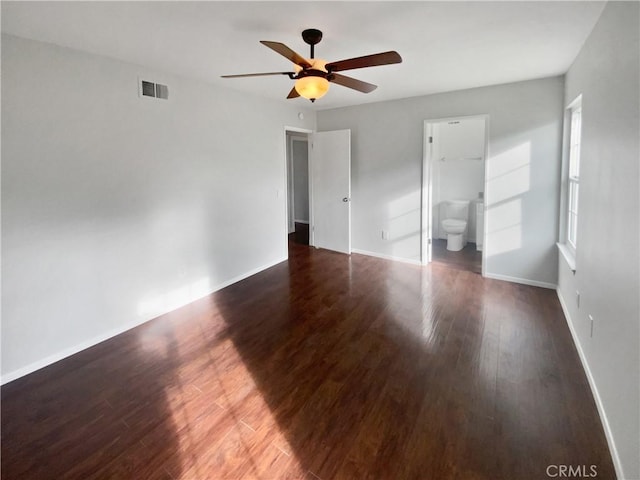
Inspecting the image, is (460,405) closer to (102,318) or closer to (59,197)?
(102,318)

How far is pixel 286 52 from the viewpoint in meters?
2.00

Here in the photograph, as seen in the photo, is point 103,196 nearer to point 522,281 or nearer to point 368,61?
point 368,61

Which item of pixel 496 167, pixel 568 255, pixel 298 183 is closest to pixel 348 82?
pixel 496 167

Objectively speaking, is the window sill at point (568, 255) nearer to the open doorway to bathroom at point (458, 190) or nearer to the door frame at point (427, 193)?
the door frame at point (427, 193)

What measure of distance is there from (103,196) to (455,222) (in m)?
4.87

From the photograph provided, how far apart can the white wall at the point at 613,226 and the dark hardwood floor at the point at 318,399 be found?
255 millimetres

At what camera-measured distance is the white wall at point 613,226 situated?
1458 millimetres

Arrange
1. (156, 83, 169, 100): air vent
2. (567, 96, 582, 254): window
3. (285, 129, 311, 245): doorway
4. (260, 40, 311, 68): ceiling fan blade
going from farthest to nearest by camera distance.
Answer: (285, 129, 311, 245): doorway, (567, 96, 582, 254): window, (156, 83, 169, 100): air vent, (260, 40, 311, 68): ceiling fan blade

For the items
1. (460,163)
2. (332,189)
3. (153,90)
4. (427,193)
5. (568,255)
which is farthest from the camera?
(460,163)

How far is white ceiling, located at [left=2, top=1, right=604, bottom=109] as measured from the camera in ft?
6.63

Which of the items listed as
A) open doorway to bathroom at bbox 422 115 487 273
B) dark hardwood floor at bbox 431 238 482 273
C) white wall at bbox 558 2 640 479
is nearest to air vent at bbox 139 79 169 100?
white wall at bbox 558 2 640 479

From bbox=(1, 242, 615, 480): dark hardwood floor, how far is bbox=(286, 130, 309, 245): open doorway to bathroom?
4.15 meters

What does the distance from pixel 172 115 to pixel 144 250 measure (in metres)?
1.37

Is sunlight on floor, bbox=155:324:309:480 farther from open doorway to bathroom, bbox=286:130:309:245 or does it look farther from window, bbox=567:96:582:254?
open doorway to bathroom, bbox=286:130:309:245
